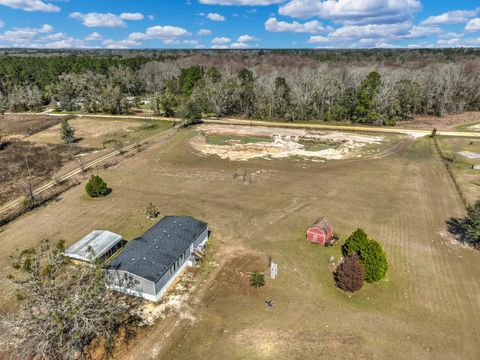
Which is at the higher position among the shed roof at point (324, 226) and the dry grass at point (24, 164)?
the shed roof at point (324, 226)

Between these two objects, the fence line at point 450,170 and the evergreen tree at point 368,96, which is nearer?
the fence line at point 450,170

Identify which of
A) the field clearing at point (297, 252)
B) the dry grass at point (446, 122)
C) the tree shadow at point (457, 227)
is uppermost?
the dry grass at point (446, 122)

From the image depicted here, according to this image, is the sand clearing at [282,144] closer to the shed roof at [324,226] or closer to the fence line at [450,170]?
the fence line at [450,170]

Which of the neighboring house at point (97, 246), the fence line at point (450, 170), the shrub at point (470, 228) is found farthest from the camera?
the fence line at point (450, 170)

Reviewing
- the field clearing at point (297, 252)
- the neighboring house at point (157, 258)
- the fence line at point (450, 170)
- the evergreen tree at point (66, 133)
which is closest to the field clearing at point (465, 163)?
the fence line at point (450, 170)

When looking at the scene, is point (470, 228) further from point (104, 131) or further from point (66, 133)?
point (104, 131)

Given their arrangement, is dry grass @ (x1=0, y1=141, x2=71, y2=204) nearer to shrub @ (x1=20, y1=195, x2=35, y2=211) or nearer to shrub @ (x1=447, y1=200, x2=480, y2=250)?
shrub @ (x1=20, y1=195, x2=35, y2=211)

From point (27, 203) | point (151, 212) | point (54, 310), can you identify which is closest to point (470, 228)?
point (151, 212)

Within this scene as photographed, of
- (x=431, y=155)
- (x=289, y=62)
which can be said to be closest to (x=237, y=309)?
(x=431, y=155)

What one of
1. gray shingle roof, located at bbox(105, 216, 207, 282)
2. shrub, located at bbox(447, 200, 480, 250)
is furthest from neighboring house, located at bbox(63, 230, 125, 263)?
shrub, located at bbox(447, 200, 480, 250)
